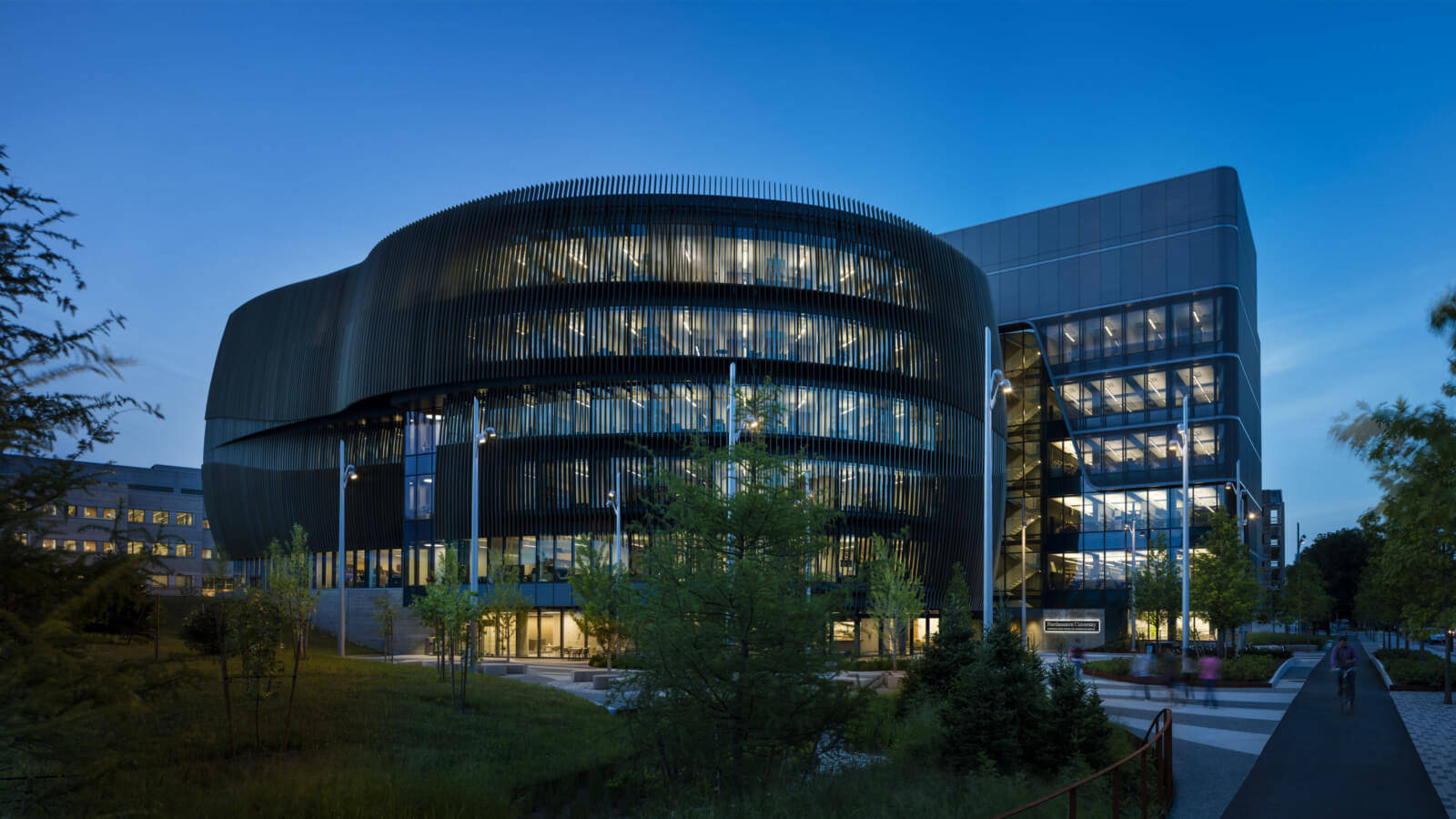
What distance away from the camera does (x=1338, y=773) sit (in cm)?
1577

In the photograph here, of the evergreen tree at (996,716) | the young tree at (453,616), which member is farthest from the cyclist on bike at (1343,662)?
the young tree at (453,616)

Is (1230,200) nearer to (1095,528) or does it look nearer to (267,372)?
(1095,528)

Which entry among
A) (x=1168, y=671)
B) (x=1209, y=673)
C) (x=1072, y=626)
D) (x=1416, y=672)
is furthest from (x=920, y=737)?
(x=1072, y=626)

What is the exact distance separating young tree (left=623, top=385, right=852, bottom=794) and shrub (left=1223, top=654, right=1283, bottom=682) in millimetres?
24002

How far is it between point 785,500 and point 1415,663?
32.8 meters

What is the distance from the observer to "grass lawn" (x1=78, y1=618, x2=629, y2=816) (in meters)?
13.0

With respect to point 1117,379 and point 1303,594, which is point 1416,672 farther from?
point 1303,594

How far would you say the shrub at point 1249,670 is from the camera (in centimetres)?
3197

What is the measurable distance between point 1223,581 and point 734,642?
33631 millimetres

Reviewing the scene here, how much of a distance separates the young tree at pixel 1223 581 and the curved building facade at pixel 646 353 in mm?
16871

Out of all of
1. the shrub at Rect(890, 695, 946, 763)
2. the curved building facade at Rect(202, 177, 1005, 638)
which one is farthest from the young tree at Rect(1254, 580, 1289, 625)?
the shrub at Rect(890, 695, 946, 763)

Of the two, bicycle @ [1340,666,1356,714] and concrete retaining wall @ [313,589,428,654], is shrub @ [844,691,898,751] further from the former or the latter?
concrete retaining wall @ [313,589,428,654]

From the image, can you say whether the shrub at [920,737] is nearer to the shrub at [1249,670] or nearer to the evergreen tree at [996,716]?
the evergreen tree at [996,716]

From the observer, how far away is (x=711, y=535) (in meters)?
14.0
